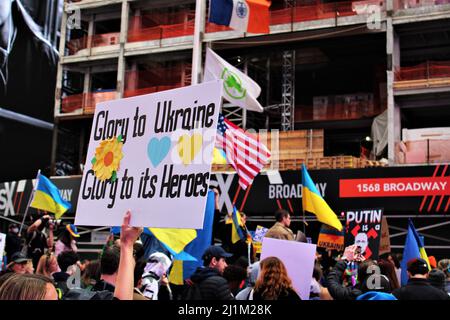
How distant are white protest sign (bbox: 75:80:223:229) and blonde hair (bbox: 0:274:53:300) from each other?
891 millimetres

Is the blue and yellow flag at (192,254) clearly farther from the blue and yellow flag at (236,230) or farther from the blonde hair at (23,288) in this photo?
the blonde hair at (23,288)

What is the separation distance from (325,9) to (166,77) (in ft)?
31.6

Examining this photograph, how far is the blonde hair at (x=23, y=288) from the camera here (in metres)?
2.63

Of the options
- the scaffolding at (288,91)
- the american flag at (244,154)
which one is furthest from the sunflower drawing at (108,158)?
the scaffolding at (288,91)

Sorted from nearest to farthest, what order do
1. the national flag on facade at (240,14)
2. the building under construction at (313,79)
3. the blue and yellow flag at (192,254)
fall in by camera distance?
the blue and yellow flag at (192,254), the national flag on facade at (240,14), the building under construction at (313,79)

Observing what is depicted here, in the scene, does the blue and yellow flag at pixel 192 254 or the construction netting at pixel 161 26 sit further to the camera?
the construction netting at pixel 161 26

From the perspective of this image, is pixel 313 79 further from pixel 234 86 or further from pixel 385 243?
pixel 385 243

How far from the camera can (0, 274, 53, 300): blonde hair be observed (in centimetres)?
263

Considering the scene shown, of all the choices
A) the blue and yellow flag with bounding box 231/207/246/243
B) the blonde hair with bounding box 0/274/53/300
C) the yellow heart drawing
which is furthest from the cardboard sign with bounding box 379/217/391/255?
the blonde hair with bounding box 0/274/53/300

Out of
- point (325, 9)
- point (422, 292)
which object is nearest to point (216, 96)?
point (422, 292)

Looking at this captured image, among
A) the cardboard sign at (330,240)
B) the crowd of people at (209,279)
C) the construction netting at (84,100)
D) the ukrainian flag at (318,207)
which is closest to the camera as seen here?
the crowd of people at (209,279)

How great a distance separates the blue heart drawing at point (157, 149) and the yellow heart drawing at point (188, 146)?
88 millimetres

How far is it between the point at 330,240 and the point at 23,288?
10068 mm

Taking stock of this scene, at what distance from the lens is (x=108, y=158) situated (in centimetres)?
409
